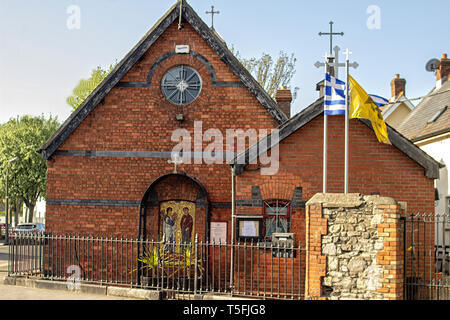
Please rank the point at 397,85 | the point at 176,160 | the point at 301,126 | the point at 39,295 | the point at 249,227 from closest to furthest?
the point at 39,295, the point at 301,126, the point at 249,227, the point at 176,160, the point at 397,85

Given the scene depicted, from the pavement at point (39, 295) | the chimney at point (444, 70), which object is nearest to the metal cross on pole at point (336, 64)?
the pavement at point (39, 295)

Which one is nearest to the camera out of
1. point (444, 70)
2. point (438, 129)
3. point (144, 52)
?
point (144, 52)

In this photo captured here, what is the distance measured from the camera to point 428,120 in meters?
21.5

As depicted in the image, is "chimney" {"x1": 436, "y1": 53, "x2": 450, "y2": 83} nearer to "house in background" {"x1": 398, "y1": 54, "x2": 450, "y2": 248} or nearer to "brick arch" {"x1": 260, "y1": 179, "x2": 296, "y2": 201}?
"house in background" {"x1": 398, "y1": 54, "x2": 450, "y2": 248}

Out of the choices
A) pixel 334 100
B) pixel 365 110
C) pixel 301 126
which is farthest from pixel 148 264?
pixel 365 110

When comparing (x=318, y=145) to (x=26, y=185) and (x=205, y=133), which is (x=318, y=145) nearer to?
(x=205, y=133)

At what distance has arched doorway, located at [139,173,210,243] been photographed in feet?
49.4

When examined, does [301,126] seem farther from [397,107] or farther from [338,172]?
[397,107]

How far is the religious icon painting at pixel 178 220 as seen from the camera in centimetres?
1509

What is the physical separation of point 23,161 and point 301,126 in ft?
109

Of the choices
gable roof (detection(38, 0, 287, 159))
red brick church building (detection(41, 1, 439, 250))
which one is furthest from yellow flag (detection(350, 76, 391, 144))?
gable roof (detection(38, 0, 287, 159))

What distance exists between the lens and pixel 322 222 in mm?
9766

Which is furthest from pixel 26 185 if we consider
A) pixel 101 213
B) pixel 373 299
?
pixel 373 299

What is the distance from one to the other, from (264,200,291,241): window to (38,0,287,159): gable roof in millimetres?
2866
